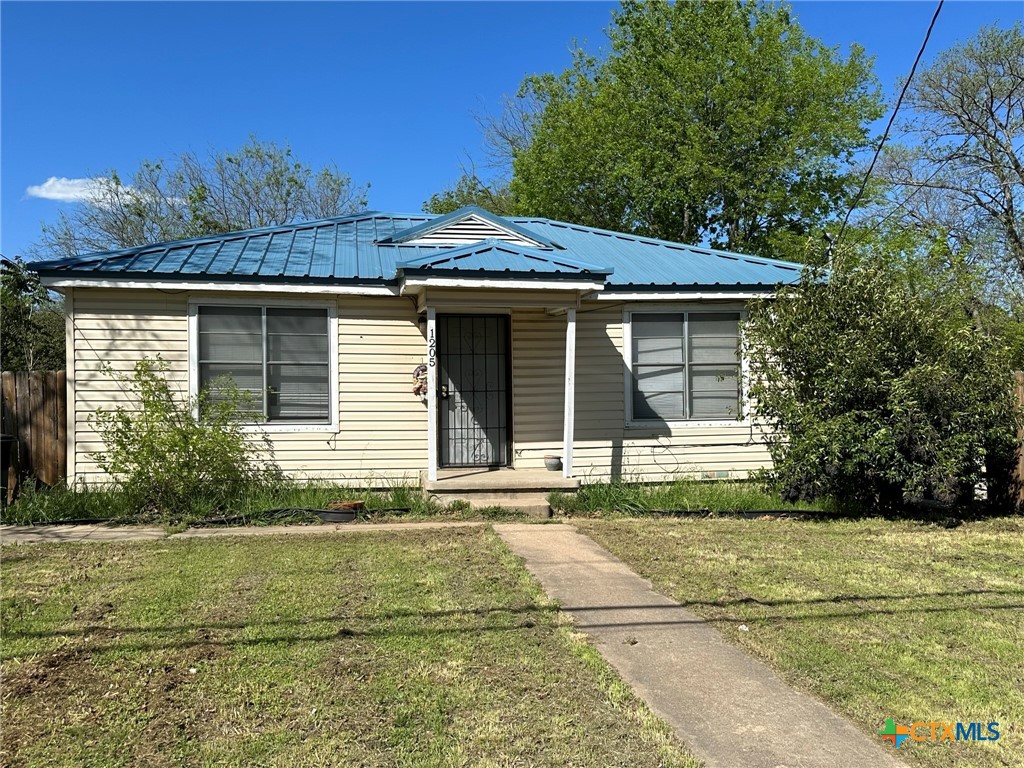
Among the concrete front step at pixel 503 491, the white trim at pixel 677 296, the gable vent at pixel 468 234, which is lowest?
the concrete front step at pixel 503 491

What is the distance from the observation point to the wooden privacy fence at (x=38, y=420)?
8945 millimetres

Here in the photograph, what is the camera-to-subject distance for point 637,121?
23.9 meters

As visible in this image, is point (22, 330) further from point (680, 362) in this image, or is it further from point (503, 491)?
point (680, 362)

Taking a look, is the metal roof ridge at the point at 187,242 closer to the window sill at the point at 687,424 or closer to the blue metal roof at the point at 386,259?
the blue metal roof at the point at 386,259

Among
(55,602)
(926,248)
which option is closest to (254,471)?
(55,602)

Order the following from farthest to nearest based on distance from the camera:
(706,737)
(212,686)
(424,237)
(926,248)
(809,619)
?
(926,248), (424,237), (809,619), (212,686), (706,737)

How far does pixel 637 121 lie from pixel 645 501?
17.6 metres

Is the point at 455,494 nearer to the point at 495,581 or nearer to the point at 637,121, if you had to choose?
the point at 495,581

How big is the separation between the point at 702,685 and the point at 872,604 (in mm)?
2065

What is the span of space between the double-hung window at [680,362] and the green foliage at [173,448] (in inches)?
201

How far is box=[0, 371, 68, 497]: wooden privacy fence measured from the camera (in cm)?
895

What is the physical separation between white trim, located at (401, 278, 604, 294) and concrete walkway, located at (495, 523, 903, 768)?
12.1ft

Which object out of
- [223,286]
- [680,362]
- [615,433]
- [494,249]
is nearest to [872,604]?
[615,433]

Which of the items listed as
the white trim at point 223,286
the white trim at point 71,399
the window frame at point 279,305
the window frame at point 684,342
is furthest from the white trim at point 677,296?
the white trim at point 71,399
